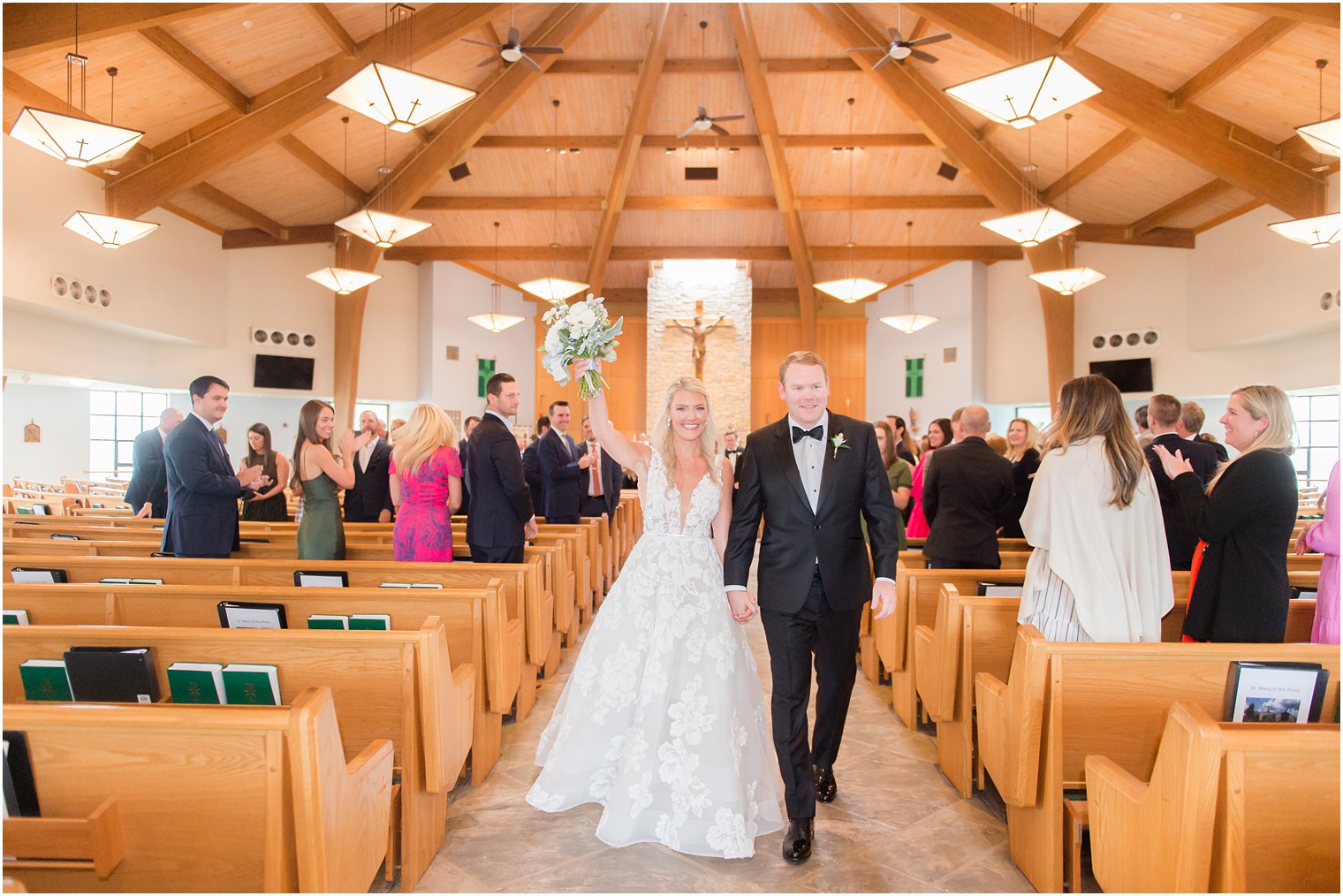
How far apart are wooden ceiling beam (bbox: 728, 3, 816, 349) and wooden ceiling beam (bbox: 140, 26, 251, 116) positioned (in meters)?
6.12

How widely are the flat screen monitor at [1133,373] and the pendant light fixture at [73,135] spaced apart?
13501 mm

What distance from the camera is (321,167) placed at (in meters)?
12.6

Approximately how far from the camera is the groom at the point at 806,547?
105 inches

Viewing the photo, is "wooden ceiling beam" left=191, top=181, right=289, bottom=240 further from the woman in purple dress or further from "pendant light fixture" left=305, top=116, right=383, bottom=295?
the woman in purple dress

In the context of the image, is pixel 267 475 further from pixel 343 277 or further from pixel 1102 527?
pixel 343 277

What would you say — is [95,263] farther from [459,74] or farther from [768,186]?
[768,186]

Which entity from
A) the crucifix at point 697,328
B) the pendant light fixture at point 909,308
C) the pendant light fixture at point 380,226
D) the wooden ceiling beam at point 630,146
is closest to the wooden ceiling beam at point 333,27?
the pendant light fixture at point 380,226

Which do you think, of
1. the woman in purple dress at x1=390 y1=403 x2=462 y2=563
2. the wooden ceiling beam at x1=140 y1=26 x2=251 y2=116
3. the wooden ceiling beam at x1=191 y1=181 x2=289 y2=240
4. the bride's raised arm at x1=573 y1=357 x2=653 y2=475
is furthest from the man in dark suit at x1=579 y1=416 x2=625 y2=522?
the wooden ceiling beam at x1=191 y1=181 x2=289 y2=240

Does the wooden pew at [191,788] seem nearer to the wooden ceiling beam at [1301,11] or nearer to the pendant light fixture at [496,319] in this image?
the wooden ceiling beam at [1301,11]

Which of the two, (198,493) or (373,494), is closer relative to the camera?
(198,493)

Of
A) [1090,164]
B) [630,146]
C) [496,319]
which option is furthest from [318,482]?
[1090,164]

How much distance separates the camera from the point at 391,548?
4793 mm

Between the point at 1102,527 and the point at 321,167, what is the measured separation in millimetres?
12777

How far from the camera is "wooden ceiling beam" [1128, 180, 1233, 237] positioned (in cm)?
1180
